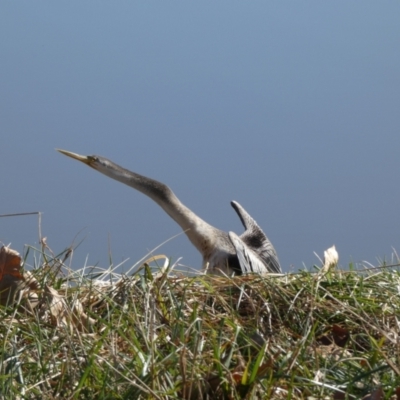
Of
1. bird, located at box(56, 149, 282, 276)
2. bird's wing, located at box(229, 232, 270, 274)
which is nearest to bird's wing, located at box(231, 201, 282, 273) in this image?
bird, located at box(56, 149, 282, 276)

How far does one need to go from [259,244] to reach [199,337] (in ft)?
15.5

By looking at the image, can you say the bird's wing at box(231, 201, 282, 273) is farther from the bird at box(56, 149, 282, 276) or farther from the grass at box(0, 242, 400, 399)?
the grass at box(0, 242, 400, 399)

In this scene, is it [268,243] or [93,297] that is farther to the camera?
[268,243]

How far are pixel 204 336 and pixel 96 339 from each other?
1.16 feet

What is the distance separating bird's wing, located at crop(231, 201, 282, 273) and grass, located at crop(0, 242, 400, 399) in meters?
3.13

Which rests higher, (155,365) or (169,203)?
(169,203)

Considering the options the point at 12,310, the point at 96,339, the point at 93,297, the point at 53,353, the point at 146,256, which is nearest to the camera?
the point at 53,353

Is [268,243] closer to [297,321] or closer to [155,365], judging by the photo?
[297,321]

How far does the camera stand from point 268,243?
270 inches

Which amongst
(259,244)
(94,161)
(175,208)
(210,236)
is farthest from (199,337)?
(94,161)

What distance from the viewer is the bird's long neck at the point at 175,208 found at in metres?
6.20

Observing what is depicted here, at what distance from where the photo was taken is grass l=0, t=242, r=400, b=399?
1.95m

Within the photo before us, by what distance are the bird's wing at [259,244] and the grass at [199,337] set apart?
3.13 meters

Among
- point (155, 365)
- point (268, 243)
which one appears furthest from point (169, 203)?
point (155, 365)
